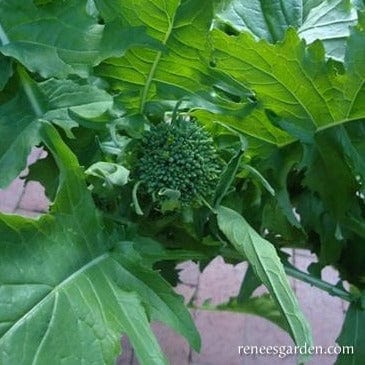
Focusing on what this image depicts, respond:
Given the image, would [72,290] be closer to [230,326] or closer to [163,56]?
[163,56]

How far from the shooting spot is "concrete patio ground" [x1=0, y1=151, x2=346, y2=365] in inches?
39.5

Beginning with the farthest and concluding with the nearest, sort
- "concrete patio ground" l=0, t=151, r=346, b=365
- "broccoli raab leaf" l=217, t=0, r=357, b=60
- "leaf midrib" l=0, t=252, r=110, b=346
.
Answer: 1. "concrete patio ground" l=0, t=151, r=346, b=365
2. "broccoli raab leaf" l=217, t=0, r=357, b=60
3. "leaf midrib" l=0, t=252, r=110, b=346

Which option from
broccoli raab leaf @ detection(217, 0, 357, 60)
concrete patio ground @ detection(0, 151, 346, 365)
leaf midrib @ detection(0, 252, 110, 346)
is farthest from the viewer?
concrete patio ground @ detection(0, 151, 346, 365)

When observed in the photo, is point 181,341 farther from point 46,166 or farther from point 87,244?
point 87,244

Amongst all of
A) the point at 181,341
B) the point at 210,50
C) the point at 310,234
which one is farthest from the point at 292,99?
the point at 181,341

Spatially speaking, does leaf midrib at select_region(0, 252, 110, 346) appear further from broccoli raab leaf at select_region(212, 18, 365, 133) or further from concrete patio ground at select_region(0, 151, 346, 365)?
concrete patio ground at select_region(0, 151, 346, 365)

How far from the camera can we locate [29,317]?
0.41m

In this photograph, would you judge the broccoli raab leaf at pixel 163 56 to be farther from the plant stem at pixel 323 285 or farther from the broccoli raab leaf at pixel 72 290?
the plant stem at pixel 323 285

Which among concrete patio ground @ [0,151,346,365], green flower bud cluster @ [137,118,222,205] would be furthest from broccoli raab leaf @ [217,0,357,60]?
concrete patio ground @ [0,151,346,365]

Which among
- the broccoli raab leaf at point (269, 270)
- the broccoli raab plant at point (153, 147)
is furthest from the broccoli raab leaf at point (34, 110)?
the broccoli raab leaf at point (269, 270)

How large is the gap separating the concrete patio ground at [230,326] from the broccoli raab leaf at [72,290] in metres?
0.52

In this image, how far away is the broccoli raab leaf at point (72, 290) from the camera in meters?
0.40

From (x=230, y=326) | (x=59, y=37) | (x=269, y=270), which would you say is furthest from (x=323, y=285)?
(x=230, y=326)

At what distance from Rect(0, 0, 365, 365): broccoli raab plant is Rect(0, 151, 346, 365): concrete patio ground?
0.46 metres
